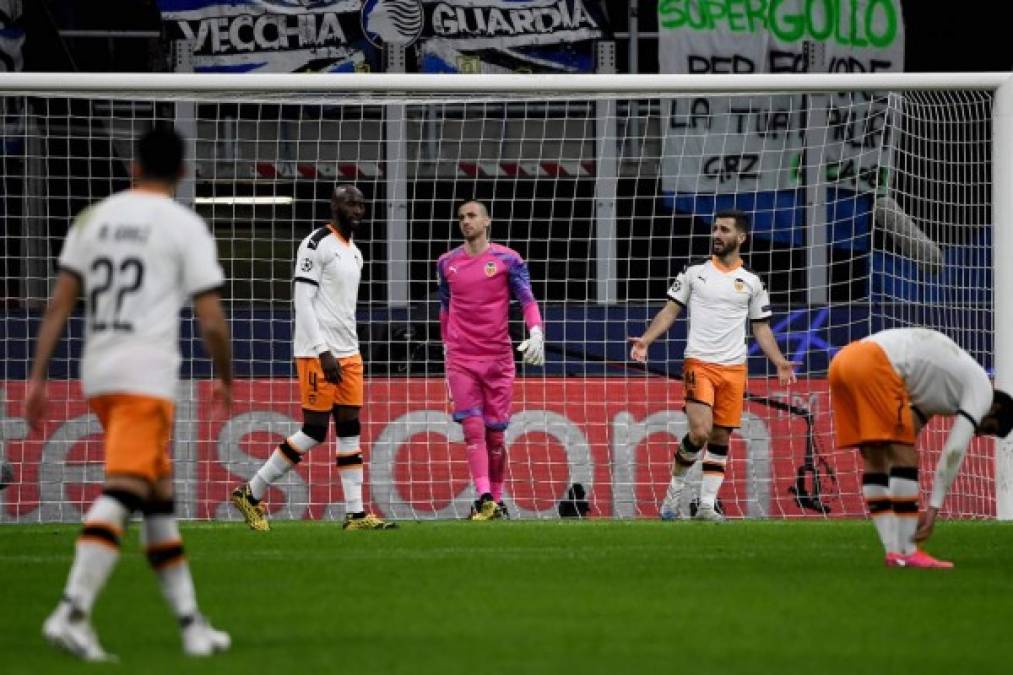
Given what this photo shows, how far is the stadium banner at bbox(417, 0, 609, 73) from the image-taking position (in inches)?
793

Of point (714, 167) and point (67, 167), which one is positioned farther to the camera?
point (714, 167)

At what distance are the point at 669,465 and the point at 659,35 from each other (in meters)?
5.23

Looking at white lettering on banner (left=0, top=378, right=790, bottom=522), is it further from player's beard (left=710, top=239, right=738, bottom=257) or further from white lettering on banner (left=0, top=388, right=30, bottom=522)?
player's beard (left=710, top=239, right=738, bottom=257)

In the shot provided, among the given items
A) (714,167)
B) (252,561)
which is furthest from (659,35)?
(252,561)

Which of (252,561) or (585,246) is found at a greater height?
(585,246)

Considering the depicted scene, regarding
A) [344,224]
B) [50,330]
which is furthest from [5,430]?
[50,330]

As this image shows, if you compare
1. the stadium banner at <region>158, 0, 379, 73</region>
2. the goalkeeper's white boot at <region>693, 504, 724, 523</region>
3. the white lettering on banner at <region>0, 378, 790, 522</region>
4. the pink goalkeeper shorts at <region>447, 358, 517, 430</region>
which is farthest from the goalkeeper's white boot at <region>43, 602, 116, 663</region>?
the stadium banner at <region>158, 0, 379, 73</region>

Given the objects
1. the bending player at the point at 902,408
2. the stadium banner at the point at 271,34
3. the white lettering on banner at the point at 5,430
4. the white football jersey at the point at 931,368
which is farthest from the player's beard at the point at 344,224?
the stadium banner at the point at 271,34

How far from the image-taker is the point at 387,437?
1655 centimetres

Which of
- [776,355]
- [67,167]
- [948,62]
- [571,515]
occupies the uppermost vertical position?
[948,62]

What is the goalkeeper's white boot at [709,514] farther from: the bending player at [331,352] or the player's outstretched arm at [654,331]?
the bending player at [331,352]

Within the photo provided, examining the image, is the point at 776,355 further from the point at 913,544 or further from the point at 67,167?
the point at 67,167

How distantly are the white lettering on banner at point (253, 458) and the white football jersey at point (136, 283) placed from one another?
364 inches

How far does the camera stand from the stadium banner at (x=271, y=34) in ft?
64.9
